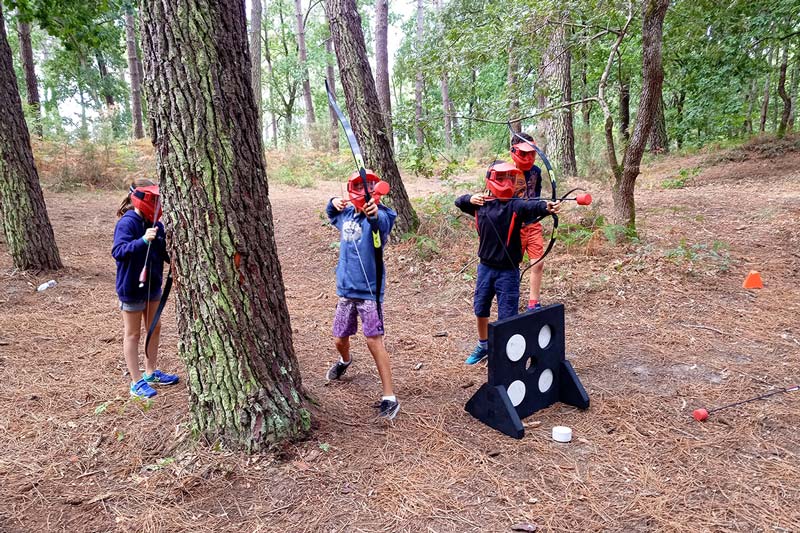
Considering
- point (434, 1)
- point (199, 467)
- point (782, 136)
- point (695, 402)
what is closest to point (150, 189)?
point (199, 467)

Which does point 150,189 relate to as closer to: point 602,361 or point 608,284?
point 602,361

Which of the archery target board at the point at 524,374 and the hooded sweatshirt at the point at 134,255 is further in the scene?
the hooded sweatshirt at the point at 134,255

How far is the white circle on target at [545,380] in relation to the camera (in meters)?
3.74

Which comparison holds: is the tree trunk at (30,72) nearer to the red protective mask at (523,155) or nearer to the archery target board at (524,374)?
the red protective mask at (523,155)

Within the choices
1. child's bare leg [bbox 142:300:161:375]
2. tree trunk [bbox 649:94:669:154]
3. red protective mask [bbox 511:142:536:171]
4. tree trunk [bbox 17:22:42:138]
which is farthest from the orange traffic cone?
tree trunk [bbox 17:22:42:138]

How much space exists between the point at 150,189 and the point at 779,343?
219 inches

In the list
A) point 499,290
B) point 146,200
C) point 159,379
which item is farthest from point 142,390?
point 499,290

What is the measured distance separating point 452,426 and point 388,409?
48cm

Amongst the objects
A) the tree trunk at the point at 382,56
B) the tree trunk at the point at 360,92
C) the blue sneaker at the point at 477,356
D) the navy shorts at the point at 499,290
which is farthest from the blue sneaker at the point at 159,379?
the tree trunk at the point at 382,56

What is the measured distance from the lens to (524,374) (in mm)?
3607

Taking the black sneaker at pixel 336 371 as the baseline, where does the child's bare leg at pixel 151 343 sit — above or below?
above

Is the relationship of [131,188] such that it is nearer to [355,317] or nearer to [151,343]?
[151,343]

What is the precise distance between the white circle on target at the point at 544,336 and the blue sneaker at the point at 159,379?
2.99m

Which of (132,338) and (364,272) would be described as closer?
(364,272)
